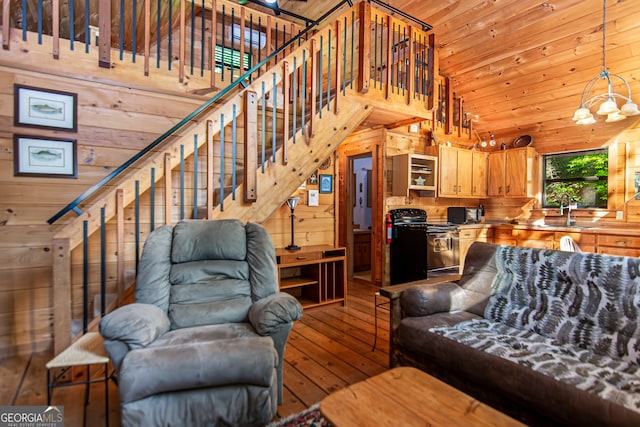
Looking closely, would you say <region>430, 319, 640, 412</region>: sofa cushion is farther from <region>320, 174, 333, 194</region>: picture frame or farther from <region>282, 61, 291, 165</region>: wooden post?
<region>320, 174, 333, 194</region>: picture frame

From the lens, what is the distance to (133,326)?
5.50 ft

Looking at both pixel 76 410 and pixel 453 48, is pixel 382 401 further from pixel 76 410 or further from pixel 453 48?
pixel 453 48

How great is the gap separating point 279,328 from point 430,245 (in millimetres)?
3173

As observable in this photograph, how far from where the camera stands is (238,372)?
64.4 inches

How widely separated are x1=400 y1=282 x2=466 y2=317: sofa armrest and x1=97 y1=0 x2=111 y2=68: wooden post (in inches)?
119

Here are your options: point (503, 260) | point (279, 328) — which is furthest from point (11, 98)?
point (503, 260)

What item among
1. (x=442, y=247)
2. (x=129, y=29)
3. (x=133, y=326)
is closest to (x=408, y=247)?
(x=442, y=247)

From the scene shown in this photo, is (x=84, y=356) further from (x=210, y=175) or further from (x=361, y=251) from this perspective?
(x=361, y=251)

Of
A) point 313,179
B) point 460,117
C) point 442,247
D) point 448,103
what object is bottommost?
point 442,247

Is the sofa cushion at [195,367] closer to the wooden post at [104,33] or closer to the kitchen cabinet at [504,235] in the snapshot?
the wooden post at [104,33]

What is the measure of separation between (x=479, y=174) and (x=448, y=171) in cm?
83

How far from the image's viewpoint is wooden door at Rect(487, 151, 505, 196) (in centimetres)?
562

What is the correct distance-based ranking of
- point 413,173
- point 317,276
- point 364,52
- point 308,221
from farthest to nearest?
point 413,173 < point 308,221 < point 317,276 < point 364,52

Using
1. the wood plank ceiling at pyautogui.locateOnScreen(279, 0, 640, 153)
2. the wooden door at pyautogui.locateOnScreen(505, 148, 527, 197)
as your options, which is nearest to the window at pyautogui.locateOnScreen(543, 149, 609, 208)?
the wood plank ceiling at pyautogui.locateOnScreen(279, 0, 640, 153)
